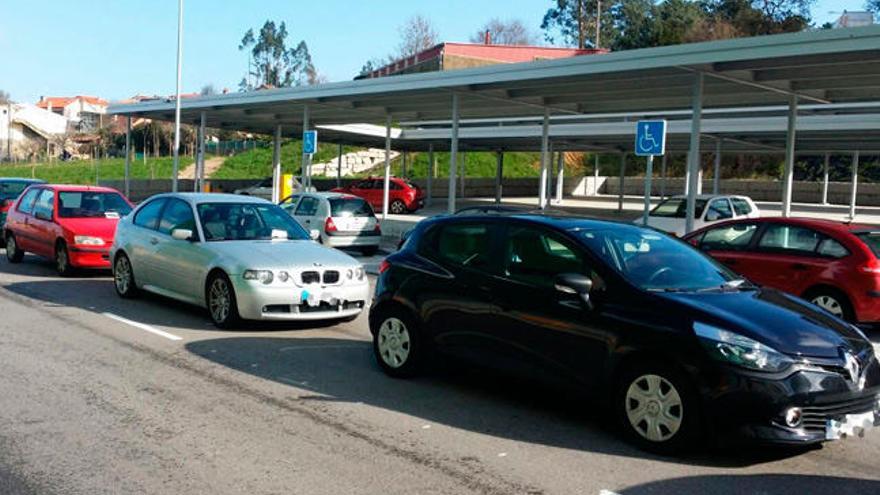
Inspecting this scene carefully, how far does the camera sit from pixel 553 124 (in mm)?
33094

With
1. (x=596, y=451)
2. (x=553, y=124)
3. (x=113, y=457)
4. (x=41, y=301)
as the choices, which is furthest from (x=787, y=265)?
(x=553, y=124)

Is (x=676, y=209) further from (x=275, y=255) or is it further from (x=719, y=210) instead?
(x=275, y=255)

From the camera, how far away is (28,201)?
15.2 metres

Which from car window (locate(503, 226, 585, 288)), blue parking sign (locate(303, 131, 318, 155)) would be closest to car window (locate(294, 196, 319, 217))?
blue parking sign (locate(303, 131, 318, 155))

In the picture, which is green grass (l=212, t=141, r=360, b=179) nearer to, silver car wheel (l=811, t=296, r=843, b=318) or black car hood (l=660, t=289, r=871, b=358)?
silver car wheel (l=811, t=296, r=843, b=318)

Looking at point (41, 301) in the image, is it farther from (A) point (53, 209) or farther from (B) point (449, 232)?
(B) point (449, 232)

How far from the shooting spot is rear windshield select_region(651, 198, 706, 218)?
1888 cm

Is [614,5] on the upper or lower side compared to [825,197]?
upper

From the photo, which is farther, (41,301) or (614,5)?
(614,5)

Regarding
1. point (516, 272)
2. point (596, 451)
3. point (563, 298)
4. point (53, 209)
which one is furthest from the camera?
point (53, 209)

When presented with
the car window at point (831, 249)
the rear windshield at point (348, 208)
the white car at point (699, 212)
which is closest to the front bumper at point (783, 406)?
the car window at point (831, 249)

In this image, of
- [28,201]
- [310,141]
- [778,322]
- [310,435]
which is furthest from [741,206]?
[310,435]

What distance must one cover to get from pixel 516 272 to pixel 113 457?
314 cm

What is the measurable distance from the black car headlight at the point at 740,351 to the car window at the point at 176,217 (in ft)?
22.3
